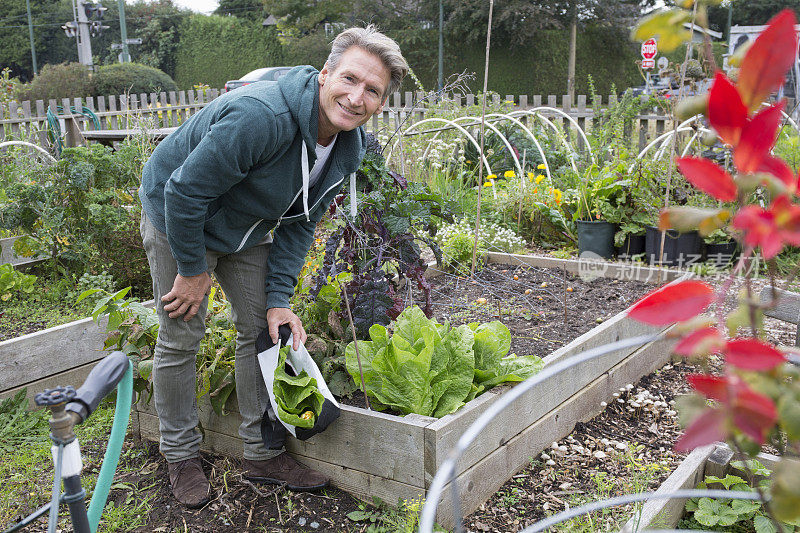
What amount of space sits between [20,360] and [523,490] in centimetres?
214

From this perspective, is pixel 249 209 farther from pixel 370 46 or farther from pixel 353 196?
pixel 370 46

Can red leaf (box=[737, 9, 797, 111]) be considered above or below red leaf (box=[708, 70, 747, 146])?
above

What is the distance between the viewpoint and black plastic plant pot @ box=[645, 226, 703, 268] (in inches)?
178

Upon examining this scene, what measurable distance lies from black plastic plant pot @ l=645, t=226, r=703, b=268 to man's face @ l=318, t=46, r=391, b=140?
3.08 metres

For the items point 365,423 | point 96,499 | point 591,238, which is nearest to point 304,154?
point 365,423

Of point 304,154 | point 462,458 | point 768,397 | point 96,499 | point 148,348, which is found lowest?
point 462,458

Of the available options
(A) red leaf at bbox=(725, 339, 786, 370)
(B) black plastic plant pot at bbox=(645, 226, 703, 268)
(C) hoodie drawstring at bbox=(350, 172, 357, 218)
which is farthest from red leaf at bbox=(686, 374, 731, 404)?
(B) black plastic plant pot at bbox=(645, 226, 703, 268)

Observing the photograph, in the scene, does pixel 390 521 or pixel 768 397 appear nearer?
pixel 768 397

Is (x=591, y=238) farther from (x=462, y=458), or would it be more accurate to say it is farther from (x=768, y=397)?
(x=768, y=397)

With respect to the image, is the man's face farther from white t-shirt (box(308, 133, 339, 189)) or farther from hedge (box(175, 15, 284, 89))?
hedge (box(175, 15, 284, 89))

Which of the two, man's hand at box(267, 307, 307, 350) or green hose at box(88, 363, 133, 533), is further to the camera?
man's hand at box(267, 307, 307, 350)

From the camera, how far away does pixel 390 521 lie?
2.05 metres

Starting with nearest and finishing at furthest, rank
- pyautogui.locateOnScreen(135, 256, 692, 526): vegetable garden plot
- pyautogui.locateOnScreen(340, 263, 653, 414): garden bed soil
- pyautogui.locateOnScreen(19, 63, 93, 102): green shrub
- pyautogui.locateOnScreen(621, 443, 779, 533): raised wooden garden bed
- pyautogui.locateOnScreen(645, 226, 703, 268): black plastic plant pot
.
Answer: pyautogui.locateOnScreen(621, 443, 779, 533): raised wooden garden bed
pyautogui.locateOnScreen(135, 256, 692, 526): vegetable garden plot
pyautogui.locateOnScreen(340, 263, 653, 414): garden bed soil
pyautogui.locateOnScreen(645, 226, 703, 268): black plastic plant pot
pyautogui.locateOnScreen(19, 63, 93, 102): green shrub

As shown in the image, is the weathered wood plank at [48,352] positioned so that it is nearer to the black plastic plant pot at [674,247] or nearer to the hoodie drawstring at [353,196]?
the hoodie drawstring at [353,196]
